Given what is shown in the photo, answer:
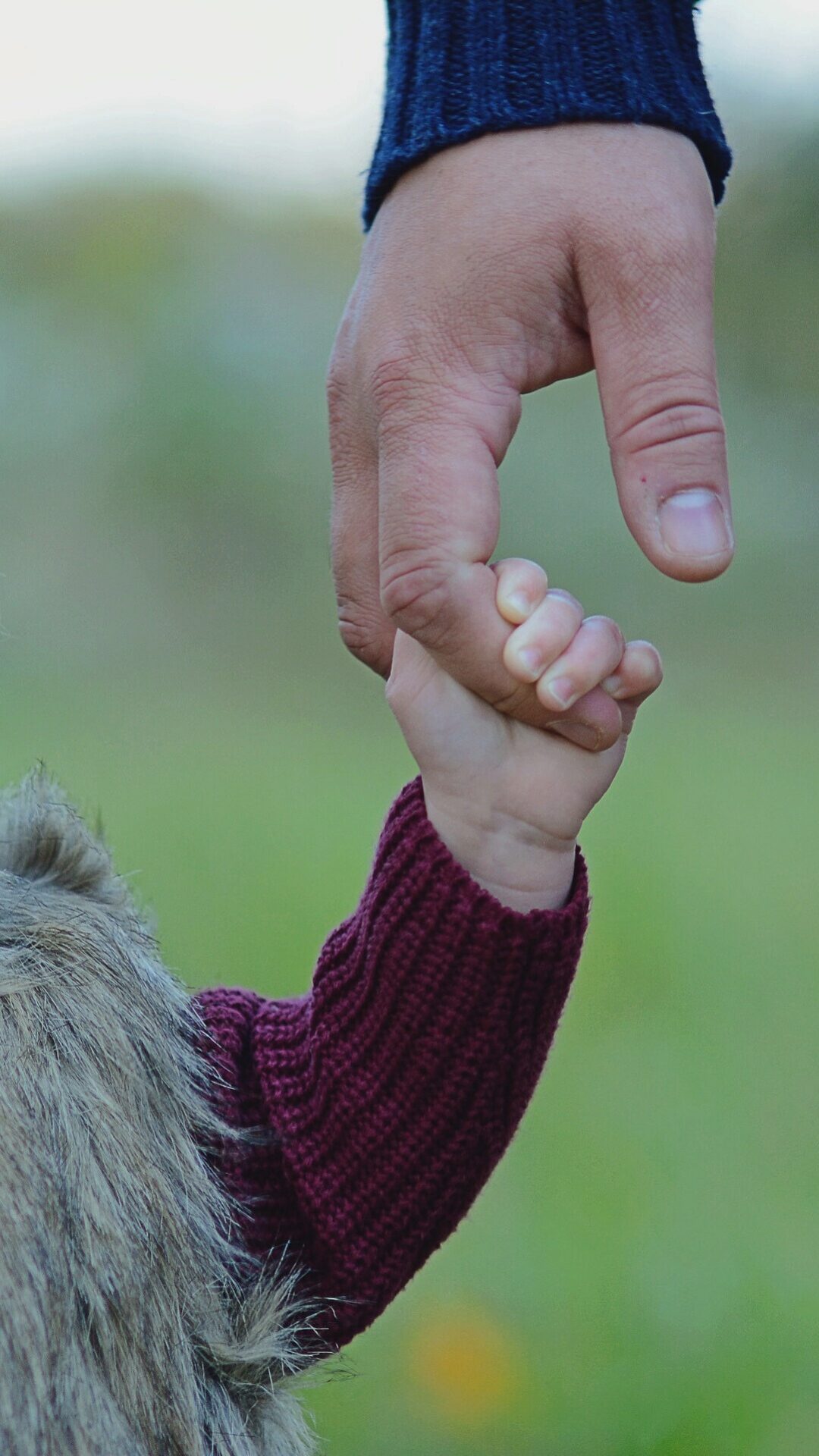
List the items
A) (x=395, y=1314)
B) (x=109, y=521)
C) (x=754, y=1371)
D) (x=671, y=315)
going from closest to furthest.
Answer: (x=671, y=315) < (x=754, y=1371) < (x=395, y=1314) < (x=109, y=521)

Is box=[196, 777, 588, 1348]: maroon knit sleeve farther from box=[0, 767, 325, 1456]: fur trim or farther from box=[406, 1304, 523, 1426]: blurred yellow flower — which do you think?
box=[406, 1304, 523, 1426]: blurred yellow flower

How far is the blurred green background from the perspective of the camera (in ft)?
5.46

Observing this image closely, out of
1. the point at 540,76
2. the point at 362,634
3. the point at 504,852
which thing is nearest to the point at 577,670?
the point at 504,852

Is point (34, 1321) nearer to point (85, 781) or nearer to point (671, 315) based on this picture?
point (671, 315)

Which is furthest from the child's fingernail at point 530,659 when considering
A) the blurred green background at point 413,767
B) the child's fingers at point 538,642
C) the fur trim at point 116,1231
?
the blurred green background at point 413,767

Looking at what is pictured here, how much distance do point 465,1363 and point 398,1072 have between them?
105 centimetres

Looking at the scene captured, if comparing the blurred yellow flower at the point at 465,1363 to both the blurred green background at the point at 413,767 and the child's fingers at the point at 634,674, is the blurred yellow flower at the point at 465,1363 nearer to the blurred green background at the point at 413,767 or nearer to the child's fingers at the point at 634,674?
the blurred green background at the point at 413,767

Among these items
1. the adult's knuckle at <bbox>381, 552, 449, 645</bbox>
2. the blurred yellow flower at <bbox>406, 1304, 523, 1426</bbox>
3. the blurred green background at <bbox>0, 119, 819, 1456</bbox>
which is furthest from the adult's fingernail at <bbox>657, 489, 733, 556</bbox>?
the blurred yellow flower at <bbox>406, 1304, 523, 1426</bbox>

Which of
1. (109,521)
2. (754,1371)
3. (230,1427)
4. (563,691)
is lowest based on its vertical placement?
(754,1371)

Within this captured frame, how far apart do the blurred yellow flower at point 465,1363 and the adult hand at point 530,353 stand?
3.66 feet

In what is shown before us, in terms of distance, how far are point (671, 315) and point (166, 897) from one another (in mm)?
2225

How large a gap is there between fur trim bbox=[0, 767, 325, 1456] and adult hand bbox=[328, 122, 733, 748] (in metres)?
0.25

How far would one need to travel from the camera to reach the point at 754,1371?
62.5 inches

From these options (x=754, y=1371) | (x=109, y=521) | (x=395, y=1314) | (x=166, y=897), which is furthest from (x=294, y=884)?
(x=109, y=521)
